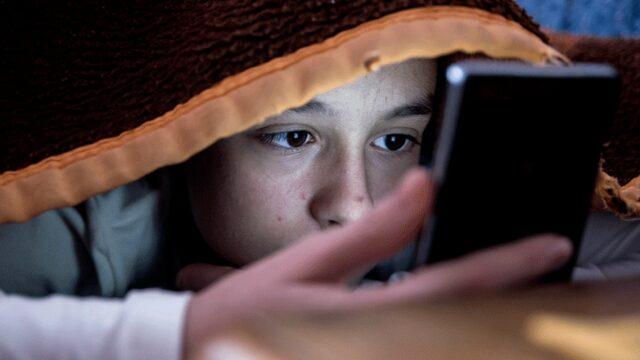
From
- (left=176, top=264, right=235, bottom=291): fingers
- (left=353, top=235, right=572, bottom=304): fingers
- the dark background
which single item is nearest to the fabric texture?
(left=176, top=264, right=235, bottom=291): fingers

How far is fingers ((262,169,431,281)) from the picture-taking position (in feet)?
0.85

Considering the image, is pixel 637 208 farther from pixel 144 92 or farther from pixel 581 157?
pixel 144 92

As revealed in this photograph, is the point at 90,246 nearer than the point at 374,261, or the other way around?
the point at 374,261

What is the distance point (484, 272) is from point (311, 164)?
8.3 inches

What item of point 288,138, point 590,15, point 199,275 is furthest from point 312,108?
point 590,15

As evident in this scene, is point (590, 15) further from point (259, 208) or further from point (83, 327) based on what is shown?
point (83, 327)

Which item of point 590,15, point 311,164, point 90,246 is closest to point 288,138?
point 311,164

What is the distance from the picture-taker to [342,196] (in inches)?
17.1

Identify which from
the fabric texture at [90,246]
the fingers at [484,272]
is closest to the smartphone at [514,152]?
the fingers at [484,272]

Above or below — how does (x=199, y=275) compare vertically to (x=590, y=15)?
below

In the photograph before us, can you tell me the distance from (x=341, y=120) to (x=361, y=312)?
238 millimetres

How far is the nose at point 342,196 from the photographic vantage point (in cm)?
43

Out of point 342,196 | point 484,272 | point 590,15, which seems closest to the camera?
point 484,272

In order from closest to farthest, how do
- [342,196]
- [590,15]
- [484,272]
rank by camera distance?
[484,272], [342,196], [590,15]
